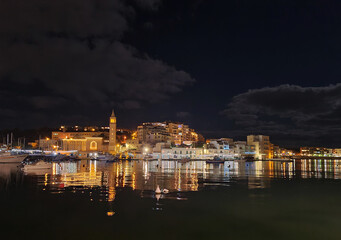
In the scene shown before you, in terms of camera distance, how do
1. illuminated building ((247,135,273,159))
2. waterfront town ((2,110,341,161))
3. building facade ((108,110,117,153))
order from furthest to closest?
illuminated building ((247,135,273,159))
building facade ((108,110,117,153))
waterfront town ((2,110,341,161))

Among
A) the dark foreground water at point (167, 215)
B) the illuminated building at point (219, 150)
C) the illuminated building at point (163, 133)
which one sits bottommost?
the dark foreground water at point (167, 215)

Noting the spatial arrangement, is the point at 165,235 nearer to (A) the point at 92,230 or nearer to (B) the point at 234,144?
(A) the point at 92,230

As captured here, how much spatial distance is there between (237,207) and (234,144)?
354ft

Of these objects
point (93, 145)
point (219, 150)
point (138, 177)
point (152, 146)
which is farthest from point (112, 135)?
point (138, 177)

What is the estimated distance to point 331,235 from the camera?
10.9 metres

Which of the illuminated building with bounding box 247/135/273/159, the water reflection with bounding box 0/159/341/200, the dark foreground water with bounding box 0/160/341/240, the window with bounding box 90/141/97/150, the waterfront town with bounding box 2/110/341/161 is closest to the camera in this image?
the dark foreground water with bounding box 0/160/341/240

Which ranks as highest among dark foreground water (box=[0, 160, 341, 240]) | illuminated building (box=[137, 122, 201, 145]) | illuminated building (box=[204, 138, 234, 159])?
illuminated building (box=[137, 122, 201, 145])

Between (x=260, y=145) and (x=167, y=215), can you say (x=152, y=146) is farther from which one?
(x=167, y=215)

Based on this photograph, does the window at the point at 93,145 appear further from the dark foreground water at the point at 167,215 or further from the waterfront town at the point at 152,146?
the dark foreground water at the point at 167,215

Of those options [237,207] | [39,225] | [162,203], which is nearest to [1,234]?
[39,225]

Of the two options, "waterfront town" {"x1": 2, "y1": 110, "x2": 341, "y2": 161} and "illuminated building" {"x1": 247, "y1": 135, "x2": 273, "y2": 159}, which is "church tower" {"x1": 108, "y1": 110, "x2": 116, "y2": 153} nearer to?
"waterfront town" {"x1": 2, "y1": 110, "x2": 341, "y2": 161}

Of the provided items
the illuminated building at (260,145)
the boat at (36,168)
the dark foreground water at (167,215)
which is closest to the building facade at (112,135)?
the illuminated building at (260,145)

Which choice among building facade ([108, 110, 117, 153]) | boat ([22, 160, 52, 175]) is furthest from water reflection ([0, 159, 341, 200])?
building facade ([108, 110, 117, 153])

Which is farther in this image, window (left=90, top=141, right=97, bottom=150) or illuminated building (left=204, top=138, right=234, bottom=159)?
window (left=90, top=141, right=97, bottom=150)
